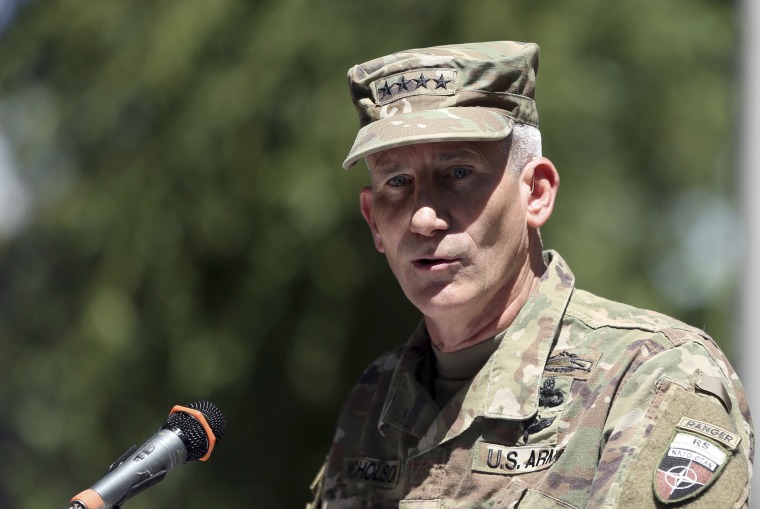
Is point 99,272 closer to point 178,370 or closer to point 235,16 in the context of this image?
point 178,370

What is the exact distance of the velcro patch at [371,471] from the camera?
2.82 meters

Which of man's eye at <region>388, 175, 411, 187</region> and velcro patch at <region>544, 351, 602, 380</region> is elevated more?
man's eye at <region>388, 175, 411, 187</region>

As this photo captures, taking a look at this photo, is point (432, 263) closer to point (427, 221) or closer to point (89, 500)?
point (427, 221)

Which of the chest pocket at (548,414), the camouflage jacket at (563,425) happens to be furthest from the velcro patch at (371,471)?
the chest pocket at (548,414)

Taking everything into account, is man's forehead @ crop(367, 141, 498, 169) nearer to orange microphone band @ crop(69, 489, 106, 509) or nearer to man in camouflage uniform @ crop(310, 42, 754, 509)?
man in camouflage uniform @ crop(310, 42, 754, 509)

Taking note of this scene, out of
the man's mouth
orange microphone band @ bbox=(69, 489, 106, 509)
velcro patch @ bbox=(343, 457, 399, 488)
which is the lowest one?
Answer: velcro patch @ bbox=(343, 457, 399, 488)

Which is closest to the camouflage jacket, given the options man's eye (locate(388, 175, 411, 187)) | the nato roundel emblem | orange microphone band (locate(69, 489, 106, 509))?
the nato roundel emblem

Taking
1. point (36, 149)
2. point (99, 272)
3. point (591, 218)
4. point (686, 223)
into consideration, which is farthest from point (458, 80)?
point (36, 149)

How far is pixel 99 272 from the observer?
6.21m

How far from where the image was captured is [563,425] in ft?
8.07

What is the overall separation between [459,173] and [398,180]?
15 cm

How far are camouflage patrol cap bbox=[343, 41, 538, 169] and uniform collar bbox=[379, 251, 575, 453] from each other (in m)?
0.42

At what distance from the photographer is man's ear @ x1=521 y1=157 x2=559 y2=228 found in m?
2.69

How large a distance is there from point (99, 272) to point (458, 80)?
158 inches
